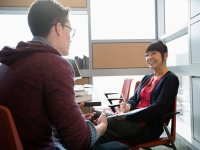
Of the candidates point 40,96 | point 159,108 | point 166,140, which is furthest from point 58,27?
point 166,140

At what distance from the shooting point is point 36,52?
2.85ft

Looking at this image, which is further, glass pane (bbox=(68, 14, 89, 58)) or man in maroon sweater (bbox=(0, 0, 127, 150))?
glass pane (bbox=(68, 14, 89, 58))

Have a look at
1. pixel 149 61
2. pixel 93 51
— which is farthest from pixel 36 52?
pixel 93 51

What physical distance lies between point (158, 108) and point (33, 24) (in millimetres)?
1148

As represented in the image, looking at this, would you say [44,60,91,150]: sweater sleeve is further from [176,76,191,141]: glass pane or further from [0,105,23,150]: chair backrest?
[176,76,191,141]: glass pane

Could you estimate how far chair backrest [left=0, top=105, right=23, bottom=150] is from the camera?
70 centimetres

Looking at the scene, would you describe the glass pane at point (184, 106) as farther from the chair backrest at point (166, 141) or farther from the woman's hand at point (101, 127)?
the woman's hand at point (101, 127)

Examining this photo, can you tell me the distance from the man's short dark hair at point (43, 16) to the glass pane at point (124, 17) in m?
2.76

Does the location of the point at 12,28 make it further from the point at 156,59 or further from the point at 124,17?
the point at 156,59

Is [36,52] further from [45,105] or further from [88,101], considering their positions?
[88,101]

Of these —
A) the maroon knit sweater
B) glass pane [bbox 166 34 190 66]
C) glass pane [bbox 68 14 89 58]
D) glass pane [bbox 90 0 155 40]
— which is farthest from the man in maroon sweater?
glass pane [bbox 90 0 155 40]

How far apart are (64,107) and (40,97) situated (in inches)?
3.8

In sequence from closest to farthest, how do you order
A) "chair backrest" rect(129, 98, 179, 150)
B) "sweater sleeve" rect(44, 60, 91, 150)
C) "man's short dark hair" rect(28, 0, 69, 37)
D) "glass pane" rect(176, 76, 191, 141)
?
"sweater sleeve" rect(44, 60, 91, 150), "man's short dark hair" rect(28, 0, 69, 37), "chair backrest" rect(129, 98, 179, 150), "glass pane" rect(176, 76, 191, 141)

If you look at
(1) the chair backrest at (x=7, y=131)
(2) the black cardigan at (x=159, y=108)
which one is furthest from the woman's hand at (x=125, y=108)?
(1) the chair backrest at (x=7, y=131)
